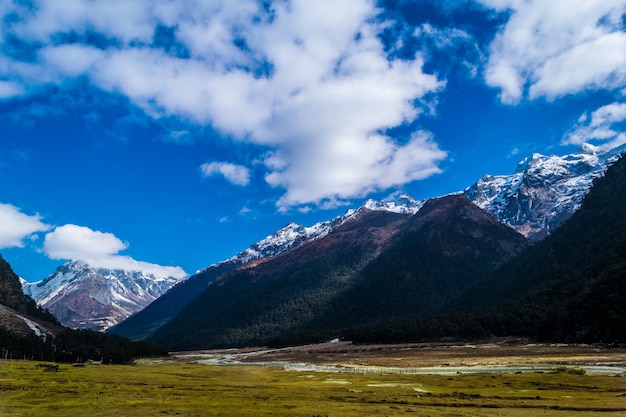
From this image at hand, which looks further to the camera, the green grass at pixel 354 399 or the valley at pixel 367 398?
the valley at pixel 367 398

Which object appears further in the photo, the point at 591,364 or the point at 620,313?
the point at 620,313

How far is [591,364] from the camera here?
371ft

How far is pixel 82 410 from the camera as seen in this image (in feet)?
185

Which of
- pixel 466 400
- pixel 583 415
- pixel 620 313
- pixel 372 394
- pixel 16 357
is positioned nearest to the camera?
pixel 583 415

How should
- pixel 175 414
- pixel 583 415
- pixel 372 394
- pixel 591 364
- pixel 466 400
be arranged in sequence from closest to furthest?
1. pixel 583 415
2. pixel 175 414
3. pixel 466 400
4. pixel 372 394
5. pixel 591 364

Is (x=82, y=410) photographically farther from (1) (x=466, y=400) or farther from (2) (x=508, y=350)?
(2) (x=508, y=350)

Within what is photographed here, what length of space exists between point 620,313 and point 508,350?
4273cm

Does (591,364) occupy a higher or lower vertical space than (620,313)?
lower

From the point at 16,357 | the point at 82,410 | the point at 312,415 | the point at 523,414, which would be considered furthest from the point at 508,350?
the point at 16,357

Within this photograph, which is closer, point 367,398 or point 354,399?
point 354,399

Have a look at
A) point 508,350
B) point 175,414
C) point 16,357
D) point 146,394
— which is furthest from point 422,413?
point 16,357

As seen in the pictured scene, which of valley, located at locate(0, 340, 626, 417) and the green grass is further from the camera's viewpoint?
valley, located at locate(0, 340, 626, 417)

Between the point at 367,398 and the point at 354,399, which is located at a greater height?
the point at 354,399

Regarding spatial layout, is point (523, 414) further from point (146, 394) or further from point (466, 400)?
point (146, 394)
